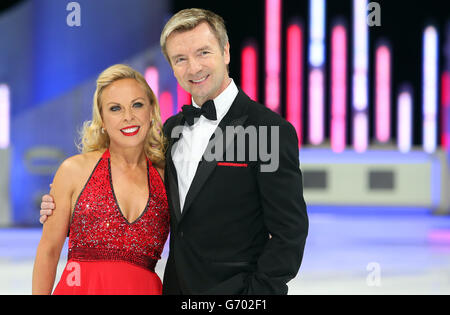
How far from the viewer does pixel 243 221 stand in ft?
5.84

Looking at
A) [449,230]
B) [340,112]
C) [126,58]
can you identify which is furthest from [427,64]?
[126,58]

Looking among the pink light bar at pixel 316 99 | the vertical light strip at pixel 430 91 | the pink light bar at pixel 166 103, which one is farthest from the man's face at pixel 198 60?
the vertical light strip at pixel 430 91

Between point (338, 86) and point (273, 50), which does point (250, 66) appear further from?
point (338, 86)

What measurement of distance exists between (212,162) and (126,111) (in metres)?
0.41

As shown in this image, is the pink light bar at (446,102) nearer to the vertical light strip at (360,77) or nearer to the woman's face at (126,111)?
the vertical light strip at (360,77)

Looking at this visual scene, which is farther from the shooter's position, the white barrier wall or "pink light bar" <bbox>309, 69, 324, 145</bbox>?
"pink light bar" <bbox>309, 69, 324, 145</bbox>

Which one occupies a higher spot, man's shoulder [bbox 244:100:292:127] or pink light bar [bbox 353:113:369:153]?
pink light bar [bbox 353:113:369:153]

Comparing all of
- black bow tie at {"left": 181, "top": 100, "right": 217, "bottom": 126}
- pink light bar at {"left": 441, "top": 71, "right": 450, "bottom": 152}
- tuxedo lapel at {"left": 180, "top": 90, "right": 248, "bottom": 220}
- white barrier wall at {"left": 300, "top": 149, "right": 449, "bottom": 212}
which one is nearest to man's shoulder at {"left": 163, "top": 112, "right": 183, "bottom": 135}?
black bow tie at {"left": 181, "top": 100, "right": 217, "bottom": 126}

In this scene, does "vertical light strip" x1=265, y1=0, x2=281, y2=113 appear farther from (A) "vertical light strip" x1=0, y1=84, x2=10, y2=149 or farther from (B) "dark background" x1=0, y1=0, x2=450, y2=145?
(A) "vertical light strip" x1=0, y1=84, x2=10, y2=149

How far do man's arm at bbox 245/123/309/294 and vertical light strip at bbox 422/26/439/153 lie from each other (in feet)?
33.7

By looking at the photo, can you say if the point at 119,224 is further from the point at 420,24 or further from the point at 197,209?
the point at 420,24

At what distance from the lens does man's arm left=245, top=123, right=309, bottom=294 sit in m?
1.71
